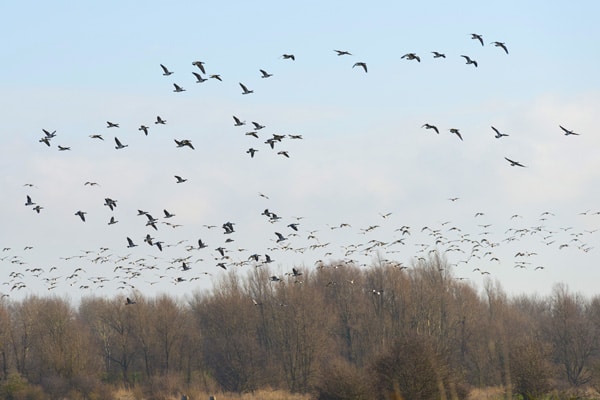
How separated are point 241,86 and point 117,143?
5680mm

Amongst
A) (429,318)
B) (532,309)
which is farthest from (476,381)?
(532,309)

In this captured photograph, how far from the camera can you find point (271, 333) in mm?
65438

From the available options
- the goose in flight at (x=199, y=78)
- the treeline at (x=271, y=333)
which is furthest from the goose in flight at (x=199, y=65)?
the treeline at (x=271, y=333)

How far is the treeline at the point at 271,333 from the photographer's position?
60.3m

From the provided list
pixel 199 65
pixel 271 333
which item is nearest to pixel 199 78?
pixel 199 65

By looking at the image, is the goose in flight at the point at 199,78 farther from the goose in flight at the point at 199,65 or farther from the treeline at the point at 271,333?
the treeline at the point at 271,333

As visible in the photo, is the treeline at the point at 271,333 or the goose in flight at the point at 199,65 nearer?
the goose in flight at the point at 199,65

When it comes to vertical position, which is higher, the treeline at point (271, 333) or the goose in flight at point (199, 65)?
the goose in flight at point (199, 65)

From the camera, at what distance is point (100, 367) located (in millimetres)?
65562

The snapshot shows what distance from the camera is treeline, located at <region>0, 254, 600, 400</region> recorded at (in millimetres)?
60312

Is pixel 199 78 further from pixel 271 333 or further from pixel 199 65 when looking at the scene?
pixel 271 333

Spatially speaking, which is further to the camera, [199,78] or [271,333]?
[271,333]

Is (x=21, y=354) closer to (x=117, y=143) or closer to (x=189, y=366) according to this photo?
(x=189, y=366)

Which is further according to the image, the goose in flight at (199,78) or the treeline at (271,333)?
the treeline at (271,333)
